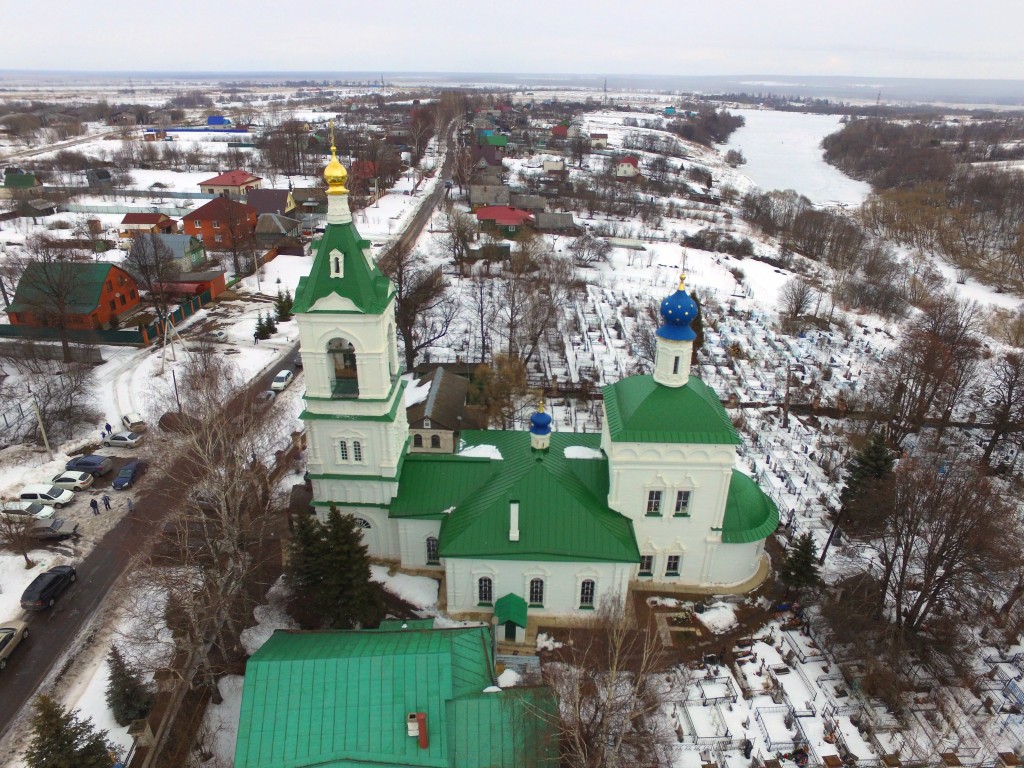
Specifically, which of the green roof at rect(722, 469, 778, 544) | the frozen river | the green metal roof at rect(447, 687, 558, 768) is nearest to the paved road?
the green metal roof at rect(447, 687, 558, 768)

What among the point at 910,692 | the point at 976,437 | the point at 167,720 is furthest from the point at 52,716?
the point at 976,437

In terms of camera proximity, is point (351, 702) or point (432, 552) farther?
point (432, 552)

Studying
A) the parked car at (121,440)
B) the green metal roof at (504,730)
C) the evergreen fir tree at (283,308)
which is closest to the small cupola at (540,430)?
the green metal roof at (504,730)

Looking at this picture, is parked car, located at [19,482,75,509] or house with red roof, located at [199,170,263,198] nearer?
parked car, located at [19,482,75,509]

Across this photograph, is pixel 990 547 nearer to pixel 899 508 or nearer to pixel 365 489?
pixel 899 508

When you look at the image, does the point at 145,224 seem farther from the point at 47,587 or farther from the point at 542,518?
the point at 542,518

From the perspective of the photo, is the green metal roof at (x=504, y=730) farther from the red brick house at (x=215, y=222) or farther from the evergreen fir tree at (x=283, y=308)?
the red brick house at (x=215, y=222)

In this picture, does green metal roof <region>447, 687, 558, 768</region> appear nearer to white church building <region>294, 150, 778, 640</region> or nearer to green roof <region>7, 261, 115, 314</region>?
white church building <region>294, 150, 778, 640</region>

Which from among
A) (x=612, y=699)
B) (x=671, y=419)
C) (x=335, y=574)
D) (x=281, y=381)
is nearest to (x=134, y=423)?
(x=281, y=381)
